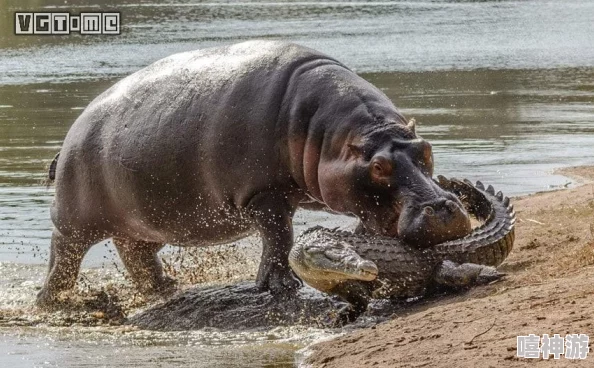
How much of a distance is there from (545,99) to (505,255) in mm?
12207

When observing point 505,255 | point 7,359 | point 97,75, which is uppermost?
point 505,255

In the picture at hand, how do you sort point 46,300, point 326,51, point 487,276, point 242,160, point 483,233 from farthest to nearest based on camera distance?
point 326,51
point 46,300
point 242,160
point 483,233
point 487,276

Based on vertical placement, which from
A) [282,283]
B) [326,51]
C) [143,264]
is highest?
[282,283]

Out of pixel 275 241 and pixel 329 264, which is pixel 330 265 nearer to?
pixel 329 264

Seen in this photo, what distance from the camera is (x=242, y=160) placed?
7391mm

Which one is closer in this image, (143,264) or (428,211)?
(428,211)

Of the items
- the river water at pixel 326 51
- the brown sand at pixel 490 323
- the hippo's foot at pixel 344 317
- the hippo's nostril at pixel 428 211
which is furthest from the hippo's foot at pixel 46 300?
the hippo's nostril at pixel 428 211

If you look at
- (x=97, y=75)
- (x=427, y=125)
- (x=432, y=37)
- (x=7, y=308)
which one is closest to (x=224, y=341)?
(x=7, y=308)

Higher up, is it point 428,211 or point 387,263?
point 428,211

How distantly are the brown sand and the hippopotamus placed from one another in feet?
1.76

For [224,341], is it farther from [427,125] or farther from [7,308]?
[427,125]

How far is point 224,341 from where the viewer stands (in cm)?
672

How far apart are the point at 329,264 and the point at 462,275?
2.60 ft

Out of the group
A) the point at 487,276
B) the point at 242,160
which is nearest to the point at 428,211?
the point at 487,276
